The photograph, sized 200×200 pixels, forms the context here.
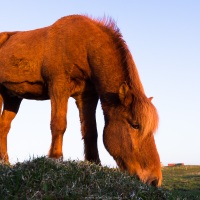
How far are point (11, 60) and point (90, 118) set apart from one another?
239cm

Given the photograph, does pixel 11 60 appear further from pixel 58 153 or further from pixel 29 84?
pixel 58 153

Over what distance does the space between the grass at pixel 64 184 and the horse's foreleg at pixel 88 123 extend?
3.11 meters

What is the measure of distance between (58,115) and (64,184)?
3697 millimetres

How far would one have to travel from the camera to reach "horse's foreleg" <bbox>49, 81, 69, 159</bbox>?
926 cm

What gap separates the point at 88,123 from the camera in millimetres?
10039

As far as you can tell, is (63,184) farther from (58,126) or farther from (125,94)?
(58,126)

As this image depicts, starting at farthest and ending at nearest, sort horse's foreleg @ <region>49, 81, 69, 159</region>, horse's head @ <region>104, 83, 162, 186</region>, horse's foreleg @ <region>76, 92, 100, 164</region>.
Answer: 1. horse's foreleg @ <region>76, 92, 100, 164</region>
2. horse's foreleg @ <region>49, 81, 69, 159</region>
3. horse's head @ <region>104, 83, 162, 186</region>

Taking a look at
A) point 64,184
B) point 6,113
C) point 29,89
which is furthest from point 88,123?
point 64,184

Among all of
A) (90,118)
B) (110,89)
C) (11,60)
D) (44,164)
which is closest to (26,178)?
(44,164)

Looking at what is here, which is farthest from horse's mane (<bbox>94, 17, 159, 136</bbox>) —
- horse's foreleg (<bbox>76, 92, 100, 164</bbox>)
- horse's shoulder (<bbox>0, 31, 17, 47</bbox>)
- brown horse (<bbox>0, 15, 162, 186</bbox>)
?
horse's shoulder (<bbox>0, 31, 17, 47</bbox>)

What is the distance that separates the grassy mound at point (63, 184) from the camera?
216 inches

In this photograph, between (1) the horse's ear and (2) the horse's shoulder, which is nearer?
(1) the horse's ear

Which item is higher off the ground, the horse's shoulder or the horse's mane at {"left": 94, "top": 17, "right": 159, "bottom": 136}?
the horse's shoulder

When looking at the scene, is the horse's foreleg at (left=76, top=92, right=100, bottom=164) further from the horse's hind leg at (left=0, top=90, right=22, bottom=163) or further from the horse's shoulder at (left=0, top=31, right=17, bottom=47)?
the horse's shoulder at (left=0, top=31, right=17, bottom=47)
